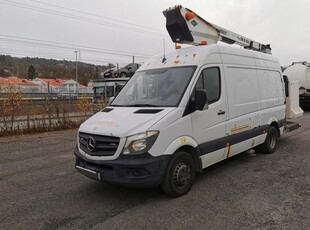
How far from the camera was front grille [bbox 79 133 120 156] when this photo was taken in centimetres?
429

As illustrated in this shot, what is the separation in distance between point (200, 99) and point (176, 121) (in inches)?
22.2

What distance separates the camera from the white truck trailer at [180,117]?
4.26 m

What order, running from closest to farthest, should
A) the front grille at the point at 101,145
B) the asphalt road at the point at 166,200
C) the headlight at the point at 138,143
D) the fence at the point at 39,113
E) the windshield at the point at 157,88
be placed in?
the asphalt road at the point at 166,200, the headlight at the point at 138,143, the front grille at the point at 101,145, the windshield at the point at 157,88, the fence at the point at 39,113

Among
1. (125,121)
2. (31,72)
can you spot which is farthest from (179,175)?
(31,72)

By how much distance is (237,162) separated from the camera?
6.79m

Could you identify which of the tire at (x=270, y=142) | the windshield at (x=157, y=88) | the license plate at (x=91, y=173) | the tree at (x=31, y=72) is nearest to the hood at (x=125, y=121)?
the windshield at (x=157, y=88)

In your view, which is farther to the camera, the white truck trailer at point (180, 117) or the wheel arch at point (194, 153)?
the wheel arch at point (194, 153)

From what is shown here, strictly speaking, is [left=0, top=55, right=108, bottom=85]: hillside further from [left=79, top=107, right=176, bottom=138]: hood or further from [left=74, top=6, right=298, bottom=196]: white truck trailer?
[left=79, top=107, right=176, bottom=138]: hood

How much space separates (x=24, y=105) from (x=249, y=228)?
1032 centimetres

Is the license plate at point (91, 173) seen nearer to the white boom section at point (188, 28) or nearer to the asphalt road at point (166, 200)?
the asphalt road at point (166, 200)

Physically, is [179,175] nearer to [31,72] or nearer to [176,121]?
[176,121]

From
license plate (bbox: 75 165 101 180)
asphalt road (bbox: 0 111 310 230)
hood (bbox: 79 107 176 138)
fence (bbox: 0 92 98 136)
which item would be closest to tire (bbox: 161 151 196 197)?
asphalt road (bbox: 0 111 310 230)

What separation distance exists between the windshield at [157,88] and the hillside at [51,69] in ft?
197

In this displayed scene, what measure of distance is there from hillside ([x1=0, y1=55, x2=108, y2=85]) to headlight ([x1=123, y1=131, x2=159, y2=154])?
61781 mm
